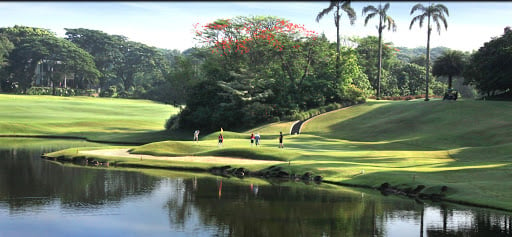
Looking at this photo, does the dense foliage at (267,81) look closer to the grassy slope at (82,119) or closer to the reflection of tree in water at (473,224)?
the grassy slope at (82,119)

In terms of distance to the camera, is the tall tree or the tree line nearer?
the tree line

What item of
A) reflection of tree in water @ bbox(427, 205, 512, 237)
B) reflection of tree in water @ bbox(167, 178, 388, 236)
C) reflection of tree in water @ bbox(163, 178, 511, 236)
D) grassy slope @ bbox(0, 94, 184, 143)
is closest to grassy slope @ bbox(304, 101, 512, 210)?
reflection of tree in water @ bbox(427, 205, 512, 237)

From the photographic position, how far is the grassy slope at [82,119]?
309 feet

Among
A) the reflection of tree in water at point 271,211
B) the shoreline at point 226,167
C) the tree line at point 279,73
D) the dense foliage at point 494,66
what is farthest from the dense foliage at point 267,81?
the reflection of tree in water at point 271,211

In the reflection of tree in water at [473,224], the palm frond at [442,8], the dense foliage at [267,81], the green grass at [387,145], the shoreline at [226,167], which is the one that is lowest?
the reflection of tree in water at [473,224]

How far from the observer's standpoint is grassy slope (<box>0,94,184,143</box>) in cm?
9431

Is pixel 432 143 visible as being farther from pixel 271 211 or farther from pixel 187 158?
pixel 271 211

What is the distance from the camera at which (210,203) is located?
35219 mm

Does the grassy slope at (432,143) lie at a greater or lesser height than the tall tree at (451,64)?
lesser

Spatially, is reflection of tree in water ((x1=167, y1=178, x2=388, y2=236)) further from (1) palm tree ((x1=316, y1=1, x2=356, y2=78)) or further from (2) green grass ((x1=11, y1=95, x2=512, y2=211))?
(1) palm tree ((x1=316, y1=1, x2=356, y2=78))

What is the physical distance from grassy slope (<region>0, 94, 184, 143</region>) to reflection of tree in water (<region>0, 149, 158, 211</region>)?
34.0 m

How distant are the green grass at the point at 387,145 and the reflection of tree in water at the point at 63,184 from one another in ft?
20.3

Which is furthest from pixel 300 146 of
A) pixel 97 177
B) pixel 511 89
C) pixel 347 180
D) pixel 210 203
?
pixel 511 89

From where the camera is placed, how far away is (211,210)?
32906 mm
